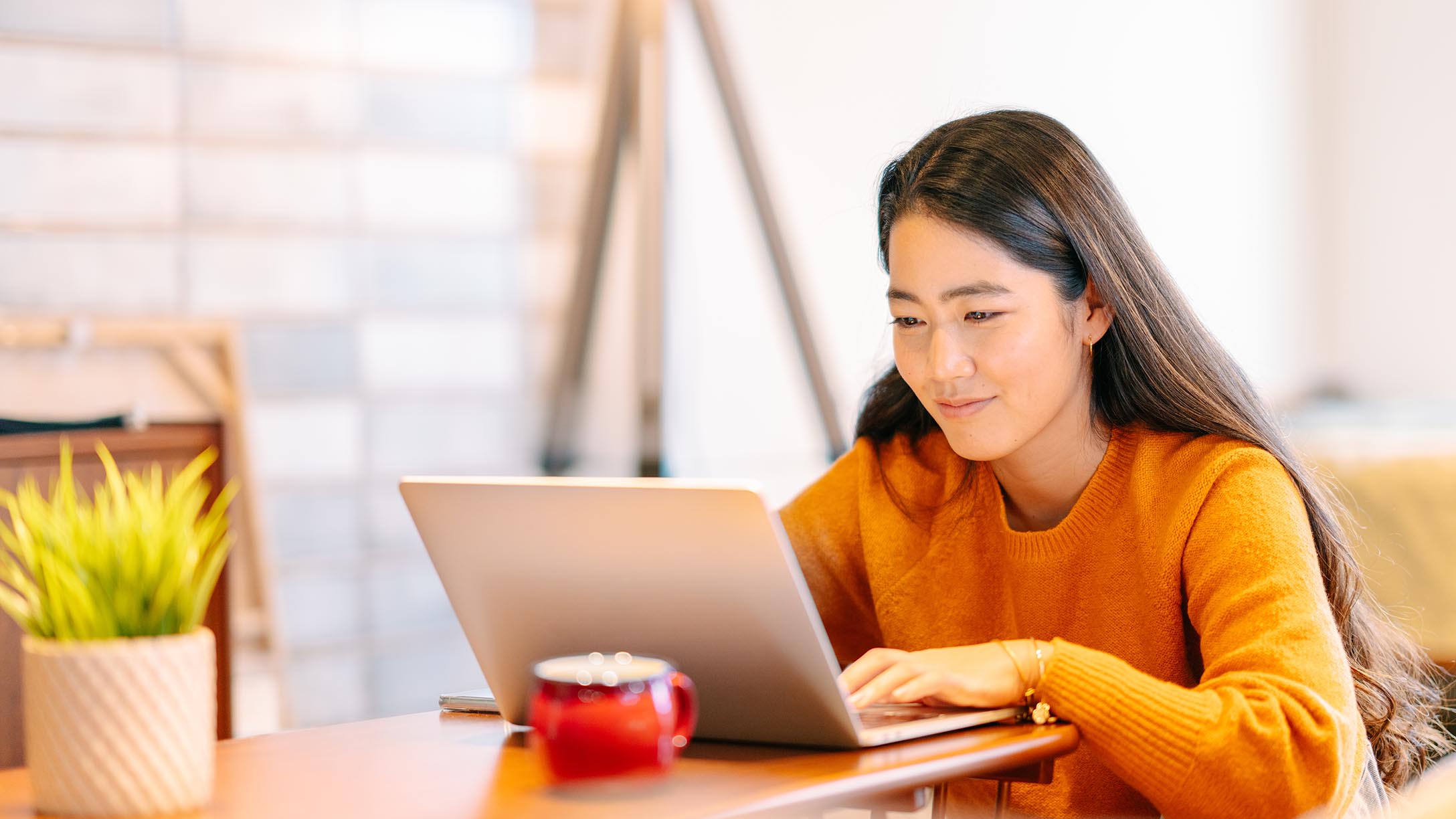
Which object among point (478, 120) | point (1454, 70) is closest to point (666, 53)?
point (478, 120)

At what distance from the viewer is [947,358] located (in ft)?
4.42

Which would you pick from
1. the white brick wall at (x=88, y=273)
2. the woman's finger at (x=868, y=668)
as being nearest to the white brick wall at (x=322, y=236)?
the white brick wall at (x=88, y=273)

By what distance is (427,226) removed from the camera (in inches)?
113

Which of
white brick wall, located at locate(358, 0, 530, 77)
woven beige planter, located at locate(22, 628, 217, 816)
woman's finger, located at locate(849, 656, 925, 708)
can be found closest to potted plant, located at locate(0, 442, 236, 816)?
woven beige planter, located at locate(22, 628, 217, 816)

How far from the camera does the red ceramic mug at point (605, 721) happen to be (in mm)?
847

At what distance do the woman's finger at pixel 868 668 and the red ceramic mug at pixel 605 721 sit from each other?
23 cm

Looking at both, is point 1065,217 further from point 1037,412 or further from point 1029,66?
point 1029,66

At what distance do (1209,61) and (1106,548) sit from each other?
2881 millimetres

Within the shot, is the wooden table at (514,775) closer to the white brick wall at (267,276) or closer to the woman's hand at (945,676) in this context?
the woman's hand at (945,676)

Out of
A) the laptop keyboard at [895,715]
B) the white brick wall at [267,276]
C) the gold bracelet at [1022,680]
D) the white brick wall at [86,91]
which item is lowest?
the laptop keyboard at [895,715]

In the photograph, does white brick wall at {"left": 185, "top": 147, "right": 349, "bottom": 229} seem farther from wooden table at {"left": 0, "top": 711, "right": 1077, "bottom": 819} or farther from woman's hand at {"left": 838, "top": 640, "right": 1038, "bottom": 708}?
woman's hand at {"left": 838, "top": 640, "right": 1038, "bottom": 708}

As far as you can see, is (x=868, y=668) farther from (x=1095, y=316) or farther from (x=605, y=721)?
(x=1095, y=316)

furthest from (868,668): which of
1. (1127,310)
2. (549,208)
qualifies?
(549,208)

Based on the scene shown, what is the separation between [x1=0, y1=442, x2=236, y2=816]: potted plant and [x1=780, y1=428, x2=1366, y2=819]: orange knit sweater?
618 millimetres
